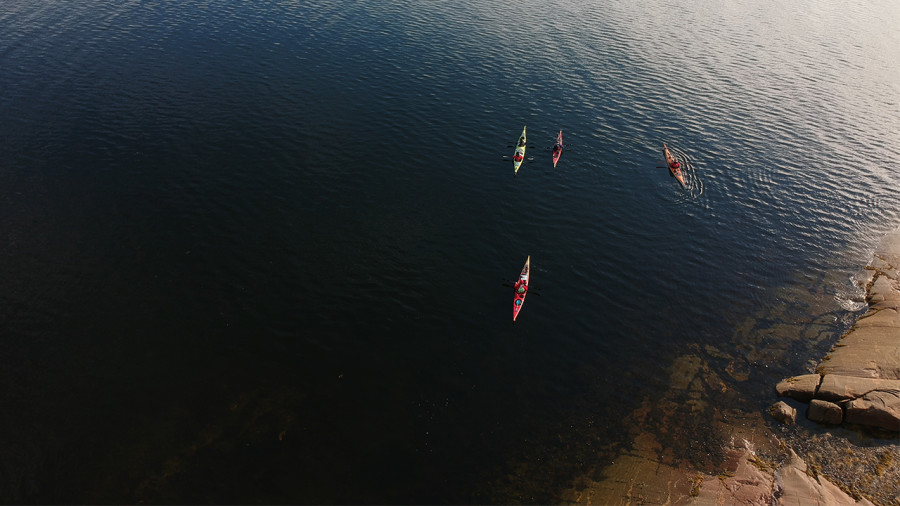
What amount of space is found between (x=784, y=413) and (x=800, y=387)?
3.59 m

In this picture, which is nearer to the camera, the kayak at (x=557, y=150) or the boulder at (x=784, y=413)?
the boulder at (x=784, y=413)

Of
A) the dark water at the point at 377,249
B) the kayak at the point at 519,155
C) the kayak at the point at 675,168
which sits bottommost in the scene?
the dark water at the point at 377,249

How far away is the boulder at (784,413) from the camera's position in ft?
123

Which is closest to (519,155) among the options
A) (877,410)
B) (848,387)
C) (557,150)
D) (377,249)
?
(557,150)

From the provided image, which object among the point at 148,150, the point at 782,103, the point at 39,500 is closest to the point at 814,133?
the point at 782,103

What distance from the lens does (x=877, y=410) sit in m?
35.8

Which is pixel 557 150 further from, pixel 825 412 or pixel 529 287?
pixel 825 412

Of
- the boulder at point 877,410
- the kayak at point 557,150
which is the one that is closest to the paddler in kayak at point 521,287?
the kayak at point 557,150

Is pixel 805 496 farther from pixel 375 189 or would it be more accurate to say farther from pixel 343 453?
pixel 375 189

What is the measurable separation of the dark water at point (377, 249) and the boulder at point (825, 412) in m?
3.82

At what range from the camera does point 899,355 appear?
132ft

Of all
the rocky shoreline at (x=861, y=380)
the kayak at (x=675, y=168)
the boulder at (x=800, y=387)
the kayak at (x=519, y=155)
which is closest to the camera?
the rocky shoreline at (x=861, y=380)

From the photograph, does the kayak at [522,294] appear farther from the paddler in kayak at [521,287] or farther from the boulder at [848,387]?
the boulder at [848,387]

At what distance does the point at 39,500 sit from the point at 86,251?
24.7m
